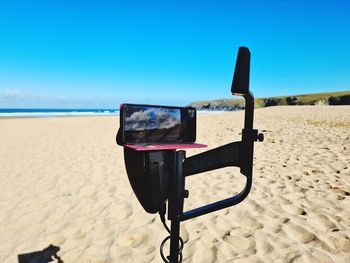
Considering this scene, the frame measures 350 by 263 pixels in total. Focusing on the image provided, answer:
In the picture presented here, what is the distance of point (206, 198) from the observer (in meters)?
4.22

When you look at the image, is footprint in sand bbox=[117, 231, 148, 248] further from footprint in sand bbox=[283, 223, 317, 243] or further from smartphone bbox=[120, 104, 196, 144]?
smartphone bbox=[120, 104, 196, 144]

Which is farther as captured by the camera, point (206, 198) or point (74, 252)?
point (206, 198)

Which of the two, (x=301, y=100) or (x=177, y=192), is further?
(x=301, y=100)

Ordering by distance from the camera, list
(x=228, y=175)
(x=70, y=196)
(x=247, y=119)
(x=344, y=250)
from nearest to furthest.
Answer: (x=247, y=119) → (x=344, y=250) → (x=70, y=196) → (x=228, y=175)

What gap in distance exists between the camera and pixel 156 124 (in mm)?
1308

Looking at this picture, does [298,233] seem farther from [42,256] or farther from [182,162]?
[42,256]

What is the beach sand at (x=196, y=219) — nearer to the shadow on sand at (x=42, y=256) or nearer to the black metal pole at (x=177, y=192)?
the shadow on sand at (x=42, y=256)

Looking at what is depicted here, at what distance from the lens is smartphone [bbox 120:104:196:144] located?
3.94 ft

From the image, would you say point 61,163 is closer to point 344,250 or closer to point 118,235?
point 118,235

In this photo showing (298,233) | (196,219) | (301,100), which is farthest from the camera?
(301,100)

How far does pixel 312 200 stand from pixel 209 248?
1998mm

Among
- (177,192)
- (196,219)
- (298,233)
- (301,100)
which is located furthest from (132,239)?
(301,100)

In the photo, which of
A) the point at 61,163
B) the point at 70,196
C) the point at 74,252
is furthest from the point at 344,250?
the point at 61,163

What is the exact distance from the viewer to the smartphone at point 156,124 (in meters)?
1.20
